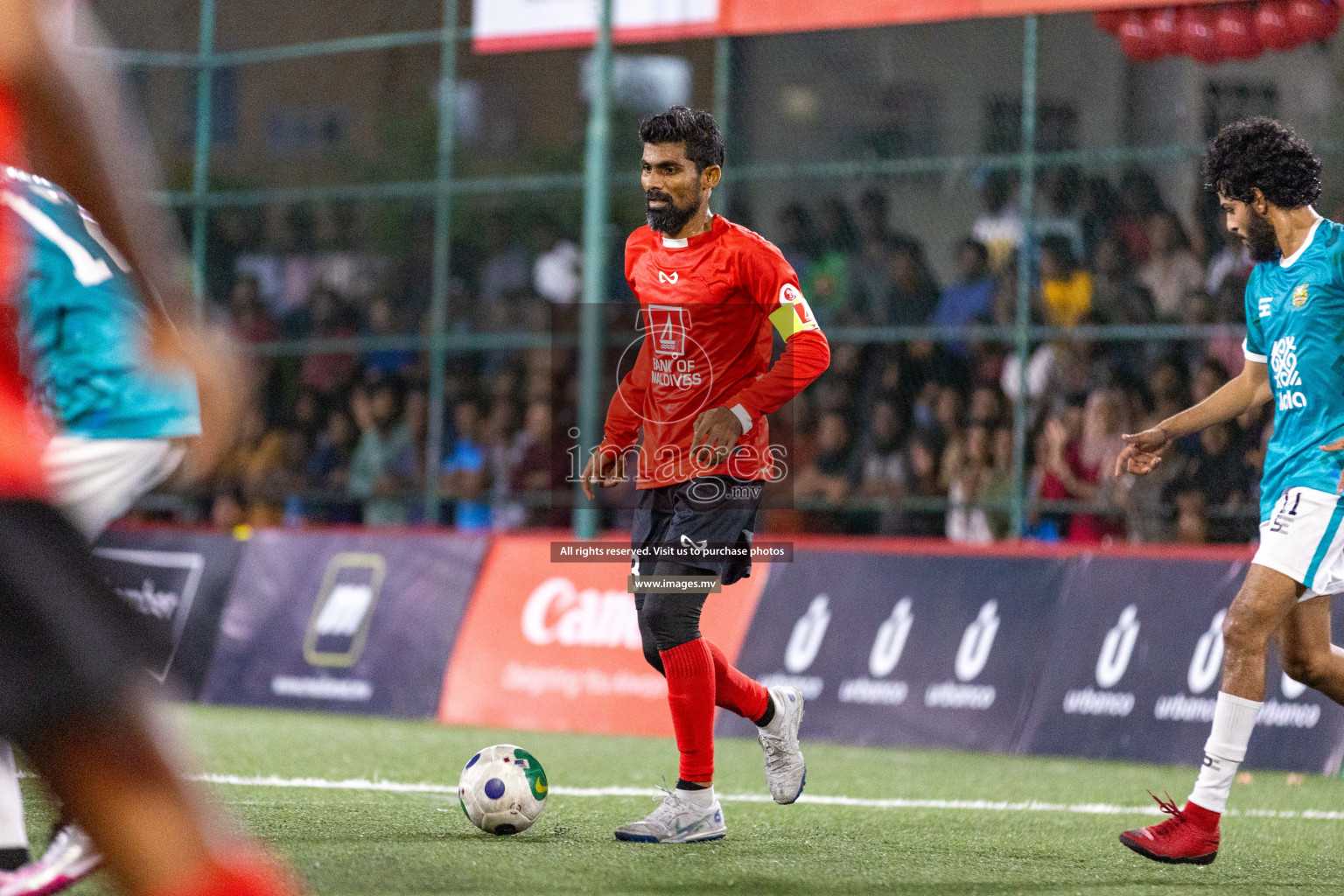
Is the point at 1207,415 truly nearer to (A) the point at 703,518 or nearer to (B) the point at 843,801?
(A) the point at 703,518

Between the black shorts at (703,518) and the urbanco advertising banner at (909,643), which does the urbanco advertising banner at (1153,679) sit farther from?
the black shorts at (703,518)

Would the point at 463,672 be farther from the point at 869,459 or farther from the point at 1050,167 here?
the point at 1050,167

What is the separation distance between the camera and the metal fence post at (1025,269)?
10.9 m

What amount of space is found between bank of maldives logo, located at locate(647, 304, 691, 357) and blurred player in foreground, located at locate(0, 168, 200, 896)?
2.30 metres

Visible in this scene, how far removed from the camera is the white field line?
6703 mm

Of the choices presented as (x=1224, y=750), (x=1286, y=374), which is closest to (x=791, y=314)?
(x=1286, y=374)

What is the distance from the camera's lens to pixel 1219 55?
10.6 m

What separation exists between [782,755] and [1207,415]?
1751 millimetres

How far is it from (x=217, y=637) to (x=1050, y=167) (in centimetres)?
604

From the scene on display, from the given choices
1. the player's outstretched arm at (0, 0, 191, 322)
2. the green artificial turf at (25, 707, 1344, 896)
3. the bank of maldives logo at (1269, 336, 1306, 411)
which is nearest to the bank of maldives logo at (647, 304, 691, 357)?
the green artificial turf at (25, 707, 1344, 896)

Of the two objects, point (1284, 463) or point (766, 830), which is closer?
point (1284, 463)

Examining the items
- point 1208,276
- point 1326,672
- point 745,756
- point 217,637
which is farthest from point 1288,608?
point 217,637

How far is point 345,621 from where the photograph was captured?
11.0 metres

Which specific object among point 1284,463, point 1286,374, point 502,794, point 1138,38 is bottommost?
point 502,794
